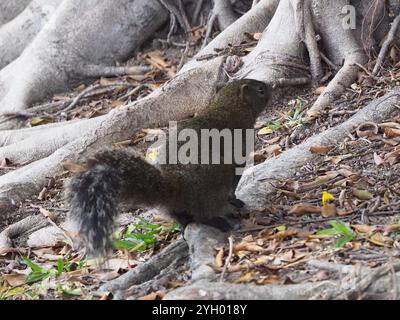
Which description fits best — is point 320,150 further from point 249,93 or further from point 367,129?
point 249,93

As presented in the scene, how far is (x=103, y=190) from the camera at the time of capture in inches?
166

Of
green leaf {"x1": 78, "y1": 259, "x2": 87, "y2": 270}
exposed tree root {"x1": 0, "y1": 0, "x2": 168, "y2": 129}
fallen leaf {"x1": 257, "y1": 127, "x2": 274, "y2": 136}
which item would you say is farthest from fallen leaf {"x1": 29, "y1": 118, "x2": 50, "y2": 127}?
green leaf {"x1": 78, "y1": 259, "x2": 87, "y2": 270}

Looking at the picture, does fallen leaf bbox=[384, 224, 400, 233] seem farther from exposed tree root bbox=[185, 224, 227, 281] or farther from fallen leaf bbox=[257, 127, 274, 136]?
fallen leaf bbox=[257, 127, 274, 136]

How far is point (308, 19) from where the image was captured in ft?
24.0

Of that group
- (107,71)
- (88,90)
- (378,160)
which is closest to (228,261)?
(378,160)

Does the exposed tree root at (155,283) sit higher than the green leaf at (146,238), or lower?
higher

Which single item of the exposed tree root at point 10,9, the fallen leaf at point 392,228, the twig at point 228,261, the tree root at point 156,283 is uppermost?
the exposed tree root at point 10,9

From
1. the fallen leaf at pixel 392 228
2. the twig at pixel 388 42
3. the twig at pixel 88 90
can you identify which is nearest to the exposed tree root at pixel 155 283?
the fallen leaf at pixel 392 228

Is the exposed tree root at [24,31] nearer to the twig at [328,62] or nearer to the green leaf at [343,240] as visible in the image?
the twig at [328,62]

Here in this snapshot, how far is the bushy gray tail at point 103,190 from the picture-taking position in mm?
4145

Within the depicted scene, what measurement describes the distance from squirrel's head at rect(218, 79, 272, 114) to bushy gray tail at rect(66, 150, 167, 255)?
1413 millimetres

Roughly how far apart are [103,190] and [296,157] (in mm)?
2177

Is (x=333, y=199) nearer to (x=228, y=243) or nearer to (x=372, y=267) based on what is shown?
(x=228, y=243)
